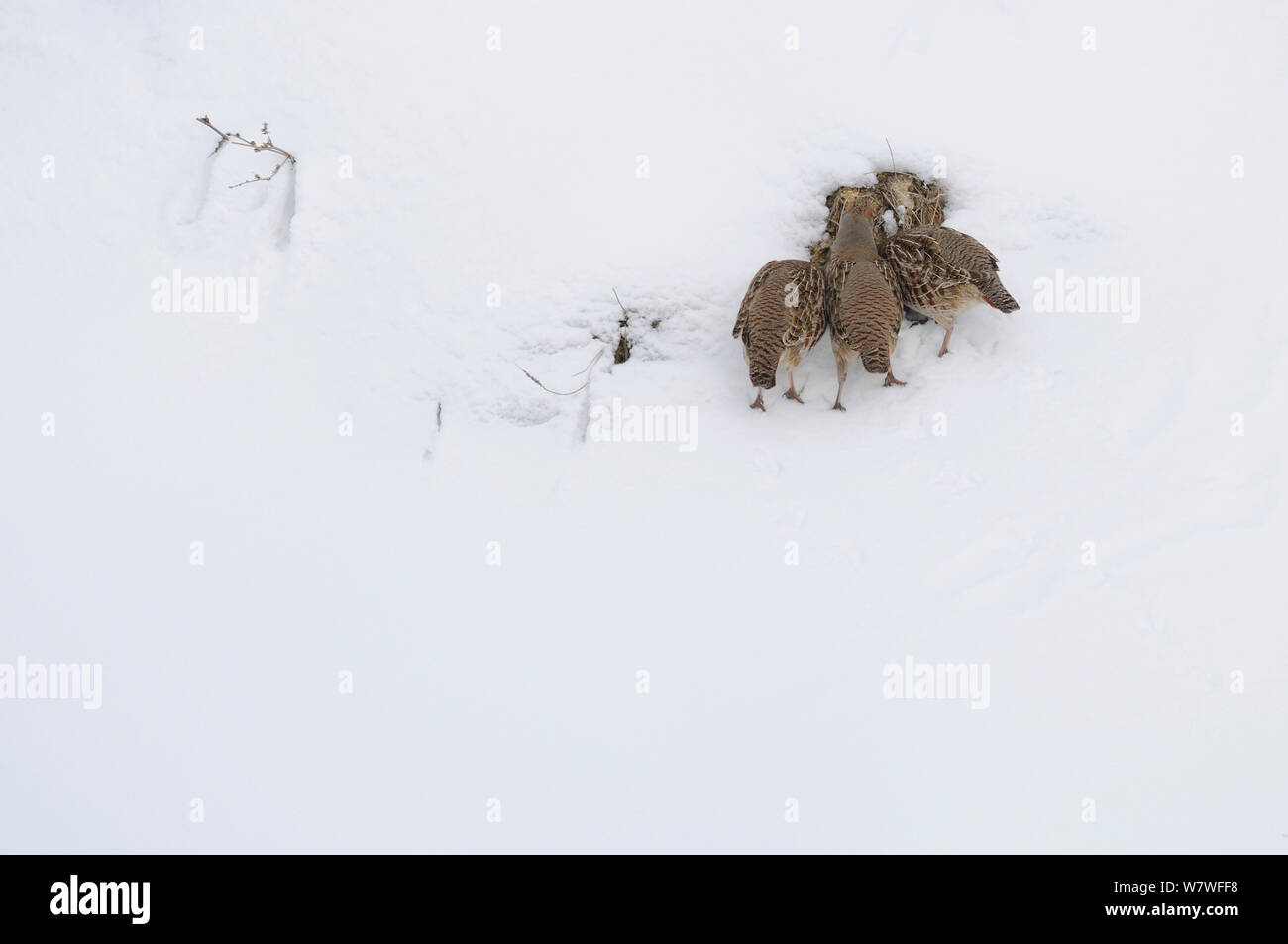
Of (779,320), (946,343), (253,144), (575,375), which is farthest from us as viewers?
(253,144)

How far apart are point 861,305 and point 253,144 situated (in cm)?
344

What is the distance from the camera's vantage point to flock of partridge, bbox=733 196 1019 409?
15.2 ft

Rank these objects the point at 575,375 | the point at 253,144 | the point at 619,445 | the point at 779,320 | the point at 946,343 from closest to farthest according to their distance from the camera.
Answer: the point at 779,320, the point at 619,445, the point at 946,343, the point at 575,375, the point at 253,144

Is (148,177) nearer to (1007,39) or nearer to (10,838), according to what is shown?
(10,838)

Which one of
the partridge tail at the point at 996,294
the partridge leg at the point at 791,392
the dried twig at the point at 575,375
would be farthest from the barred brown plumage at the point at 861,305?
the dried twig at the point at 575,375

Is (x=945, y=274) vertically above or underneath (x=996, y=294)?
above

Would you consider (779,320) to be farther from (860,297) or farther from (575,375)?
(575,375)

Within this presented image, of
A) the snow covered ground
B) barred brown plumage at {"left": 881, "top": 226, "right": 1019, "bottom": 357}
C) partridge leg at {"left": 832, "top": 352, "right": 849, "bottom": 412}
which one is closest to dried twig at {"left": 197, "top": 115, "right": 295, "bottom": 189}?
the snow covered ground

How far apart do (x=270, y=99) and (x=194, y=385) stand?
184cm

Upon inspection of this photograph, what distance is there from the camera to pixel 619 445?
479cm

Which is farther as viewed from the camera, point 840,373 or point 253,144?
point 253,144

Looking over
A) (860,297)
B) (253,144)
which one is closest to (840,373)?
(860,297)

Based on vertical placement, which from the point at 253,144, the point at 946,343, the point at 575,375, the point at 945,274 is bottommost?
the point at 575,375

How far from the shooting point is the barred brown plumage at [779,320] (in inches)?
181
